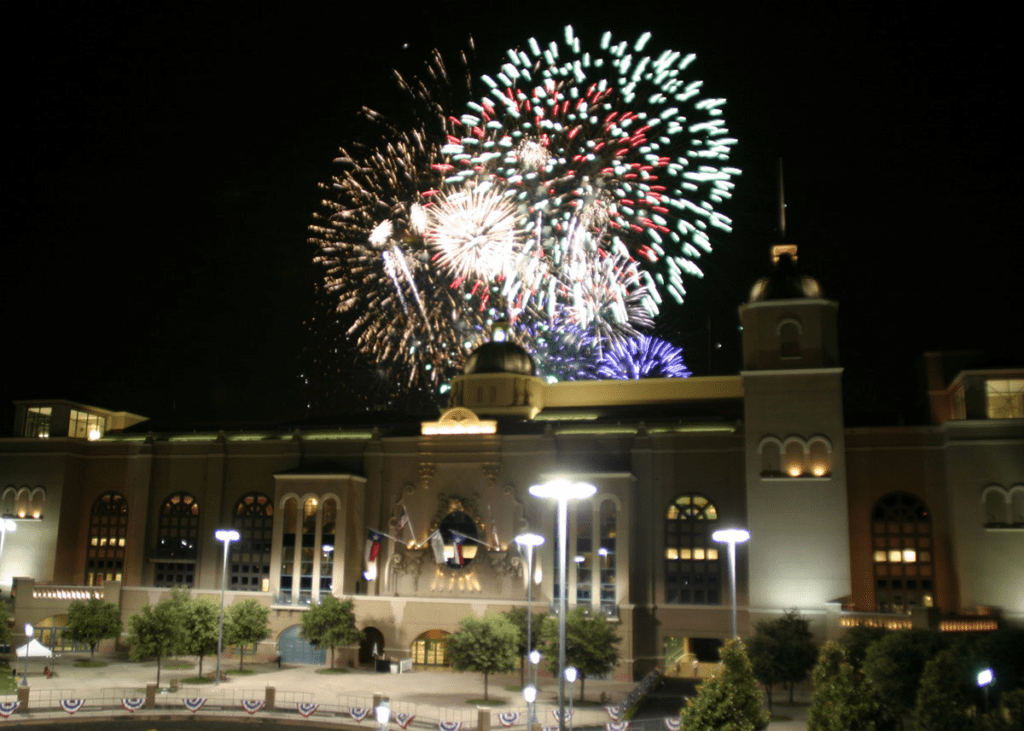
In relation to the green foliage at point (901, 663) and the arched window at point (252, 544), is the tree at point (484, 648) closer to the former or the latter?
the green foliage at point (901, 663)

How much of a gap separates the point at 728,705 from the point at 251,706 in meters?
23.8

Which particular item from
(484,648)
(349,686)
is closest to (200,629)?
(349,686)

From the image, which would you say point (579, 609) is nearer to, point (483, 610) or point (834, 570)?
point (483, 610)

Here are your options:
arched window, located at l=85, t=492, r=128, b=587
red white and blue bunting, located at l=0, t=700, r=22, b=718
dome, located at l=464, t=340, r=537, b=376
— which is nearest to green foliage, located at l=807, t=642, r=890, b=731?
red white and blue bunting, located at l=0, t=700, r=22, b=718

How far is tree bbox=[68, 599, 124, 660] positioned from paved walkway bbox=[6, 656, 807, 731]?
5.54ft

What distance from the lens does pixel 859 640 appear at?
156ft

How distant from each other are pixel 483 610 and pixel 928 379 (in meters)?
31.2

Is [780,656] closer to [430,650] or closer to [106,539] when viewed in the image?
[430,650]

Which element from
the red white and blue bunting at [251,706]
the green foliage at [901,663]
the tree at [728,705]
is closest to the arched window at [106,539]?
the red white and blue bunting at [251,706]

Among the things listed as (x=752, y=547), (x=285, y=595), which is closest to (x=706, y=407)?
(x=752, y=547)

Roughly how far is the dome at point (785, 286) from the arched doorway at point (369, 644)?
3158 centimetres

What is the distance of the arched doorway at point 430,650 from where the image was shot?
6222 cm

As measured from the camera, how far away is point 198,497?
71438 millimetres

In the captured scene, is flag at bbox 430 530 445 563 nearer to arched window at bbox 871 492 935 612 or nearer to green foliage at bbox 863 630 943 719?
arched window at bbox 871 492 935 612
